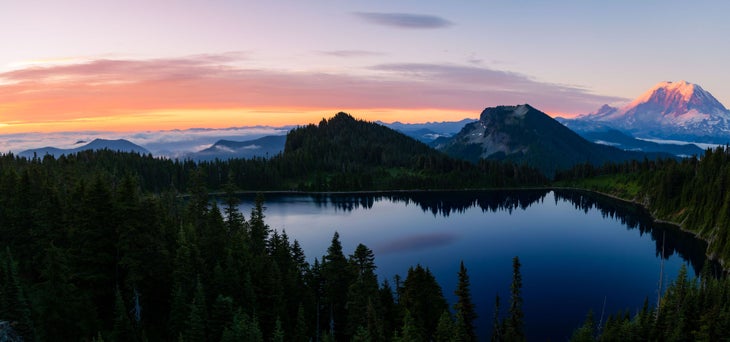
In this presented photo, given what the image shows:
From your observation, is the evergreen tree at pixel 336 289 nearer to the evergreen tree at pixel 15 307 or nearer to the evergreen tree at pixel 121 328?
the evergreen tree at pixel 121 328

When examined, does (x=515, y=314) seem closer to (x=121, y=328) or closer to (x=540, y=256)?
(x=121, y=328)

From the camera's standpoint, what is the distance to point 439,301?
69.6 m

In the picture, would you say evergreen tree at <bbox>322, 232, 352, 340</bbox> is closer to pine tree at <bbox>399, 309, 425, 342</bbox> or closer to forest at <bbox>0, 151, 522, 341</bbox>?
forest at <bbox>0, 151, 522, 341</bbox>

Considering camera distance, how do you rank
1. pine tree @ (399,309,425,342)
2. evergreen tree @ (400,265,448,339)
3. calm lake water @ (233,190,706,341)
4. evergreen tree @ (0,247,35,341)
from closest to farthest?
evergreen tree @ (0,247,35,341) → pine tree @ (399,309,425,342) → evergreen tree @ (400,265,448,339) → calm lake water @ (233,190,706,341)

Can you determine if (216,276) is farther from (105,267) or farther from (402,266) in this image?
(402,266)

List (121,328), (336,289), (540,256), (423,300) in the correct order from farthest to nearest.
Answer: (540,256)
(336,289)
(423,300)
(121,328)

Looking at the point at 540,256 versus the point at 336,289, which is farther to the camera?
the point at 540,256

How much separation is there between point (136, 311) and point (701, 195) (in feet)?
630

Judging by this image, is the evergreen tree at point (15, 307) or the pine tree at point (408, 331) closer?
the evergreen tree at point (15, 307)

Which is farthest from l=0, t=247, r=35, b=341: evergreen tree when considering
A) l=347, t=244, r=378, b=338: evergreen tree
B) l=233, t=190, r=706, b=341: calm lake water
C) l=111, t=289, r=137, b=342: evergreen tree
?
l=233, t=190, r=706, b=341: calm lake water

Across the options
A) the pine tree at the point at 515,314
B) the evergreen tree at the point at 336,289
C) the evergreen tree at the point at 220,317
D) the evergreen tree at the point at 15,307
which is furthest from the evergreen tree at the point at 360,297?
the evergreen tree at the point at 15,307

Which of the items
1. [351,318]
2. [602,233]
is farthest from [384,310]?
[602,233]

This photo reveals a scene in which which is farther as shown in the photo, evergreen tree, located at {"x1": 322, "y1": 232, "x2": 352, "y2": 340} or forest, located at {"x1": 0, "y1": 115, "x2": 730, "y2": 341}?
evergreen tree, located at {"x1": 322, "y1": 232, "x2": 352, "y2": 340}

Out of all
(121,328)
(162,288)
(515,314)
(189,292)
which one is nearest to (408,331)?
(515,314)
